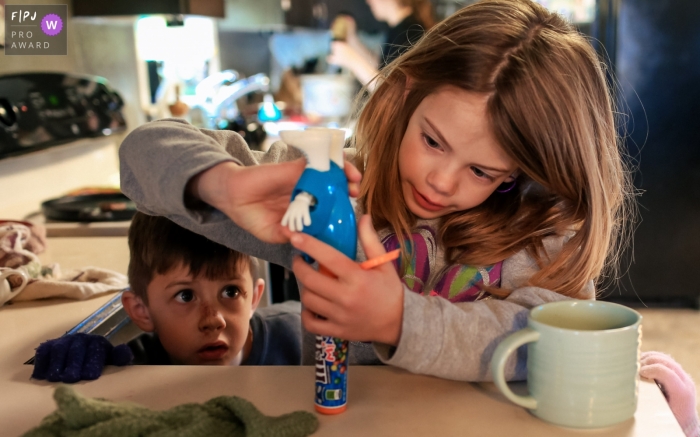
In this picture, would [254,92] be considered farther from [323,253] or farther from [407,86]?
[323,253]

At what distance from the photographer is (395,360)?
708mm

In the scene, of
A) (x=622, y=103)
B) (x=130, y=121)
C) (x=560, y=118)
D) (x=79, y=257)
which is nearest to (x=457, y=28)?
(x=560, y=118)

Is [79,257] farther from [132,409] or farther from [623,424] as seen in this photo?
[623,424]

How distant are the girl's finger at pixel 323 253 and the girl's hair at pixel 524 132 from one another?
0.36m

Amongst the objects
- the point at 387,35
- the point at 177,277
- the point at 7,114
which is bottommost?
the point at 177,277

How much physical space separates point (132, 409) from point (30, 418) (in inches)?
5.0

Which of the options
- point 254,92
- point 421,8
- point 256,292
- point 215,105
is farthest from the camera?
point 254,92

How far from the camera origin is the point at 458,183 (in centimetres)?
96

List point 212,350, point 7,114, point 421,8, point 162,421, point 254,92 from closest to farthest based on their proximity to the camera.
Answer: point 162,421, point 212,350, point 7,114, point 421,8, point 254,92

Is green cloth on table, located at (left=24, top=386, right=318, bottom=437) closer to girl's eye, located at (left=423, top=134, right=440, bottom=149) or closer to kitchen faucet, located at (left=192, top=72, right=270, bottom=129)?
girl's eye, located at (left=423, top=134, right=440, bottom=149)

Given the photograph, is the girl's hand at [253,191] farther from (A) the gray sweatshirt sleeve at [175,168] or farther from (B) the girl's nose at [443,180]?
(B) the girl's nose at [443,180]

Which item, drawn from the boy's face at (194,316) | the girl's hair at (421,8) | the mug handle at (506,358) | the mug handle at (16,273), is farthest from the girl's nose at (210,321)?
the girl's hair at (421,8)

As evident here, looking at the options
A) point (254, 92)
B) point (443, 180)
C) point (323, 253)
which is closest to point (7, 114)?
point (443, 180)

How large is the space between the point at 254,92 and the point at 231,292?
2.48m
